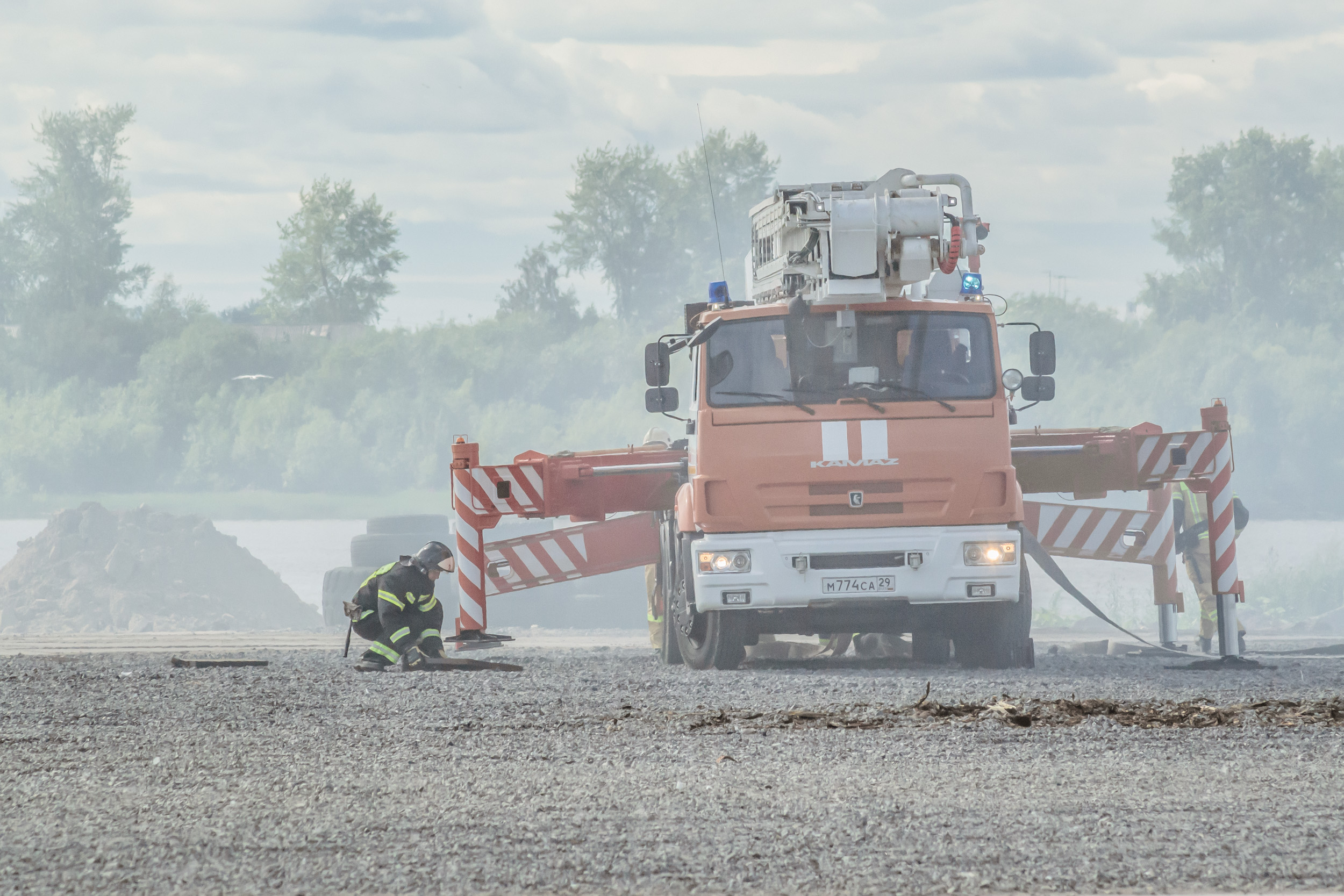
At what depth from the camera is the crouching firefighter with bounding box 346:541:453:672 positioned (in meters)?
10.9

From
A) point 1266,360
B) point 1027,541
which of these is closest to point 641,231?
point 1266,360

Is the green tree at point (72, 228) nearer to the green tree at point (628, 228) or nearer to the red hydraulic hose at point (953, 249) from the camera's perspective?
the green tree at point (628, 228)

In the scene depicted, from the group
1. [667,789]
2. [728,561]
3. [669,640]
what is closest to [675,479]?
[669,640]

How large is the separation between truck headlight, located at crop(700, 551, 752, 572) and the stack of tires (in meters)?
13.9

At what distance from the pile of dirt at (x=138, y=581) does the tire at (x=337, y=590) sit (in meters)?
3.93

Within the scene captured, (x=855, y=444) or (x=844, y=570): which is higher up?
(x=855, y=444)

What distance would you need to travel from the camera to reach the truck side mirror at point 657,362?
10688 mm

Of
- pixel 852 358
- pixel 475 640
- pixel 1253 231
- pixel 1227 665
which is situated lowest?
pixel 1227 665

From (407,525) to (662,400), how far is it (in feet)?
56.2

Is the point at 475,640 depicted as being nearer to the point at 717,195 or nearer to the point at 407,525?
the point at 407,525

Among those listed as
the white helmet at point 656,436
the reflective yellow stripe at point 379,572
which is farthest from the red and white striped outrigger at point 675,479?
the white helmet at point 656,436

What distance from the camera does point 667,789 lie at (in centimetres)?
594

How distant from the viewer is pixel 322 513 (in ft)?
181

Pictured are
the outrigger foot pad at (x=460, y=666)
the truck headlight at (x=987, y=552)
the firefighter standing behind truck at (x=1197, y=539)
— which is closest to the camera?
the truck headlight at (x=987, y=552)
